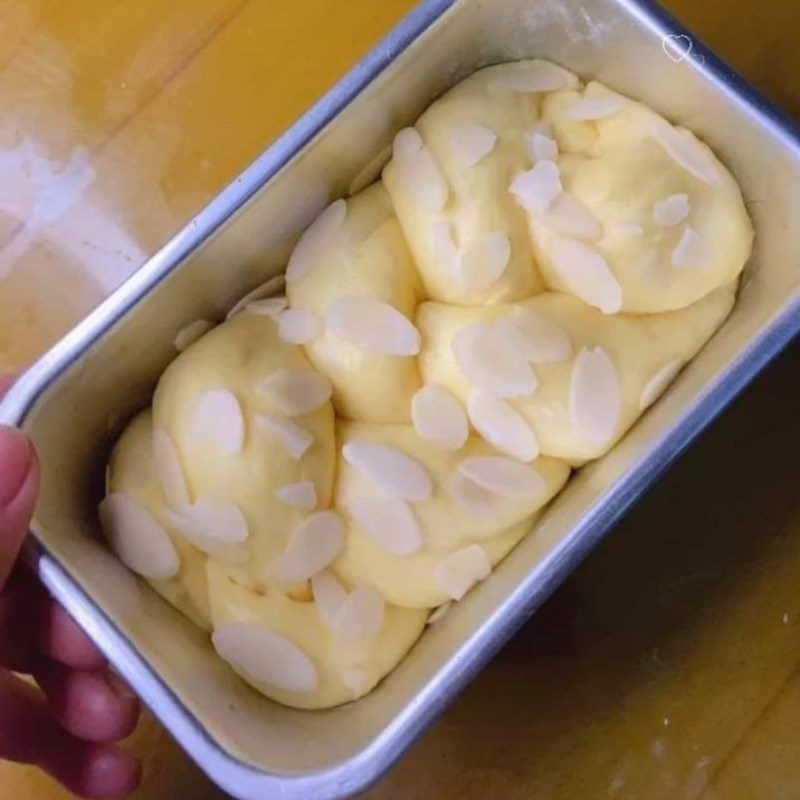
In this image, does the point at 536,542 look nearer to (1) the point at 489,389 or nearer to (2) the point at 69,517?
(1) the point at 489,389

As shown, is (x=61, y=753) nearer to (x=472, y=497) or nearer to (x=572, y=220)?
(x=472, y=497)

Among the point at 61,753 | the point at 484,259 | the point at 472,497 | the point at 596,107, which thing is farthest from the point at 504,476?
the point at 61,753

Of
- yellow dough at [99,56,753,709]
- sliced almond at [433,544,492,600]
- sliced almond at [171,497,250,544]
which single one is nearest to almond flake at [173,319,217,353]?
yellow dough at [99,56,753,709]

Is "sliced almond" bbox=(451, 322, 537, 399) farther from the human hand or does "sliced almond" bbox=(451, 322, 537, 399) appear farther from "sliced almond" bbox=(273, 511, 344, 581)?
the human hand

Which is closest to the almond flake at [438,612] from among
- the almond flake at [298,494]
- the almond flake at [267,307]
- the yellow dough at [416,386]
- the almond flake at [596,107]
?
the yellow dough at [416,386]

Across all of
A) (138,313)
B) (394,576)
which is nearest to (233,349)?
(138,313)
